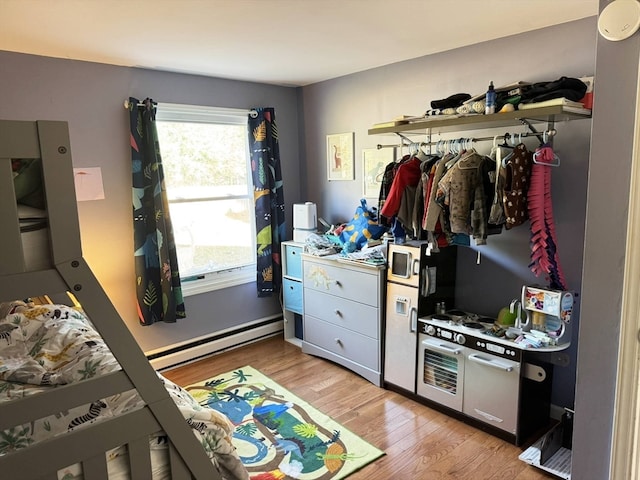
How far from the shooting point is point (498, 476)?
215 cm

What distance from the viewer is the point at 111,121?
10.1ft

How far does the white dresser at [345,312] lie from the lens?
9.89 ft

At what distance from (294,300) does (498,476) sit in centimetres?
208

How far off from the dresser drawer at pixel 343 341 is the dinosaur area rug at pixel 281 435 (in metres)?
0.52

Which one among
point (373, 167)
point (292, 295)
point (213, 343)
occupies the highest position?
point (373, 167)

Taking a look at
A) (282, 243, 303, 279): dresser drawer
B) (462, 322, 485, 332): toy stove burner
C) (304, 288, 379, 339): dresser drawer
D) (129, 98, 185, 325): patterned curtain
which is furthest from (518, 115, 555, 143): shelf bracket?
(129, 98, 185, 325): patterned curtain

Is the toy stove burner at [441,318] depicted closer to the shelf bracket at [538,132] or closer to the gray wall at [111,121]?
the shelf bracket at [538,132]

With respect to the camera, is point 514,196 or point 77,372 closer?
point 77,372

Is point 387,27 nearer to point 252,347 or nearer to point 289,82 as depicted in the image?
point 289,82

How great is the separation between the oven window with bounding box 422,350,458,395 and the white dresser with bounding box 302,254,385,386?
0.37m

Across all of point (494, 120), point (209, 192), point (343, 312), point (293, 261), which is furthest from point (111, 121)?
point (494, 120)

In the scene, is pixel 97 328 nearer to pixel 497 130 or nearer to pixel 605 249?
pixel 605 249

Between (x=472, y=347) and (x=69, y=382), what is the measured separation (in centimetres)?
203

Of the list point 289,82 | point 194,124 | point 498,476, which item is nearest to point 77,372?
point 498,476
